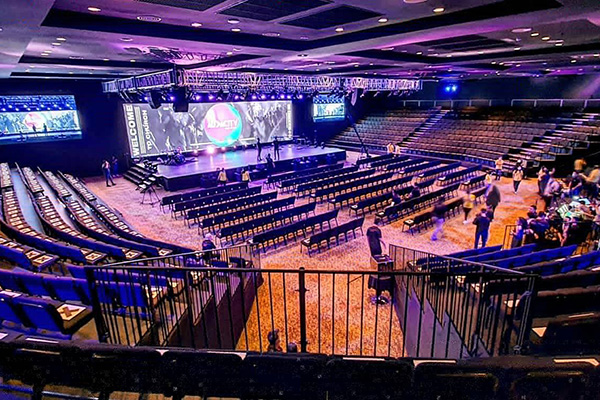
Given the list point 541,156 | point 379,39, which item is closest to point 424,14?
point 379,39

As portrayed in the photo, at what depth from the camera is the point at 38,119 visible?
Result: 18.3 m

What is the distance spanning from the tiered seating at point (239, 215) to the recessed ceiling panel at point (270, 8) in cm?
700

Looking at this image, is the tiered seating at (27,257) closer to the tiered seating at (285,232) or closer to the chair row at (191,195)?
the tiered seating at (285,232)

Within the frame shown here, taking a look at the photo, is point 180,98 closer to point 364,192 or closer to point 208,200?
point 208,200

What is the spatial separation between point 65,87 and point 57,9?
16873mm

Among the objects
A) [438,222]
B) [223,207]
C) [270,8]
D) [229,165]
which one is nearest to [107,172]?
[229,165]

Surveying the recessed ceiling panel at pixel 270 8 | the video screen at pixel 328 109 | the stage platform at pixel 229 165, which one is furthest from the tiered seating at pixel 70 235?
the video screen at pixel 328 109

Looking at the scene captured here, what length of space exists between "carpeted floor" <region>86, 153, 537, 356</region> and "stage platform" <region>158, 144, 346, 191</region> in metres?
2.02

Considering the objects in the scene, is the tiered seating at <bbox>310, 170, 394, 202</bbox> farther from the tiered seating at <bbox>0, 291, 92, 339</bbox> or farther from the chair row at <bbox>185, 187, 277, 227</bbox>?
the tiered seating at <bbox>0, 291, 92, 339</bbox>

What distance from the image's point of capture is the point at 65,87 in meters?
18.9

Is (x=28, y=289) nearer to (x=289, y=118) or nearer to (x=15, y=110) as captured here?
(x=15, y=110)

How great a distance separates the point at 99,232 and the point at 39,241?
5.13ft

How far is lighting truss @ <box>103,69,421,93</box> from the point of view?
45.9 ft

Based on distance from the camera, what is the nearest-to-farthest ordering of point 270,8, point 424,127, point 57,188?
point 270,8
point 57,188
point 424,127
